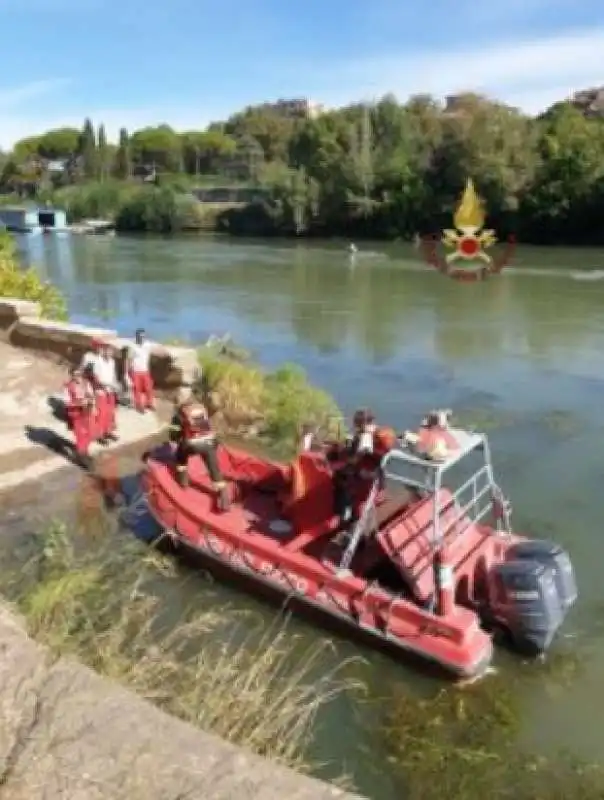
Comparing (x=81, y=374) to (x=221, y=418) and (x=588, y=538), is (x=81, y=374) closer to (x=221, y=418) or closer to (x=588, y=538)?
(x=221, y=418)

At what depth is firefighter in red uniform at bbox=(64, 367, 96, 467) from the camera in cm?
1211

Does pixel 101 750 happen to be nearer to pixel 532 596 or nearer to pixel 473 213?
pixel 532 596

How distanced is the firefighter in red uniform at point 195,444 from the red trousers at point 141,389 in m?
3.69

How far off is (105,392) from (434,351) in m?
10.7

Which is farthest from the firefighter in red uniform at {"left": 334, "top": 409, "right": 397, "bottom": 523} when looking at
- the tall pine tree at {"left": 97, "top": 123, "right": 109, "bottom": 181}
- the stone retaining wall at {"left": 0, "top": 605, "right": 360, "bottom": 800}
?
the tall pine tree at {"left": 97, "top": 123, "right": 109, "bottom": 181}

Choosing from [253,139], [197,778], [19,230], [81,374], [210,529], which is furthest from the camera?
[253,139]

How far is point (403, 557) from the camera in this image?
783 cm

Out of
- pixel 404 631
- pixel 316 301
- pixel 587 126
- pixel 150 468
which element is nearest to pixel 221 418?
pixel 150 468

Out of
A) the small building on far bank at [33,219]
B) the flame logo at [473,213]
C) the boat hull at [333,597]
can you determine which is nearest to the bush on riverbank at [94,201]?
the small building on far bank at [33,219]

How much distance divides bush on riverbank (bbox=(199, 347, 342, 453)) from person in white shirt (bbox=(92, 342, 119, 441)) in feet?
5.45

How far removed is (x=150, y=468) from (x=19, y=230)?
73.7m

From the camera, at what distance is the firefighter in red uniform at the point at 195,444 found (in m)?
9.72

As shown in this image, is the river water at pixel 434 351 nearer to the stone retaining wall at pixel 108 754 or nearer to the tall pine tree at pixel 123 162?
the stone retaining wall at pixel 108 754

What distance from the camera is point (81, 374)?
1301 centimetres
